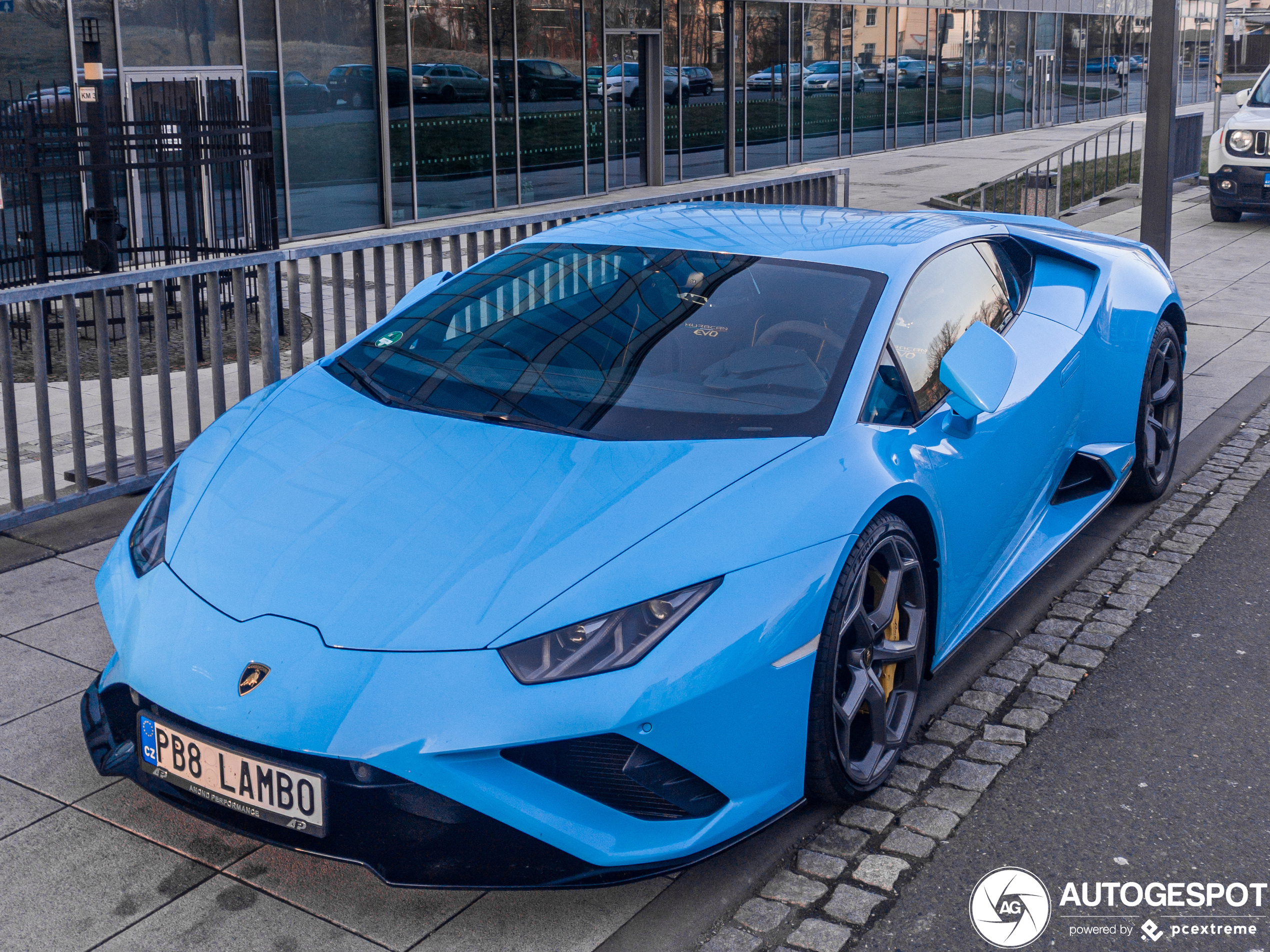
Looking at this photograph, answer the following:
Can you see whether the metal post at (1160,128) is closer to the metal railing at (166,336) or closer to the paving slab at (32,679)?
the metal railing at (166,336)


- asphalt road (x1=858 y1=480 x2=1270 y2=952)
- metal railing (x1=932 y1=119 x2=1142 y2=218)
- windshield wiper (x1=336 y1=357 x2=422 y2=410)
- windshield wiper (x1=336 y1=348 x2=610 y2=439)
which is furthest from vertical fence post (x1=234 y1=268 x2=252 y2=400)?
metal railing (x1=932 y1=119 x2=1142 y2=218)

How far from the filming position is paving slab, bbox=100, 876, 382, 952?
111 inches

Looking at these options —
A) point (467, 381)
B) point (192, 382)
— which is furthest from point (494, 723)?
point (192, 382)

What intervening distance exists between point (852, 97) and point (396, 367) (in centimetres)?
2482

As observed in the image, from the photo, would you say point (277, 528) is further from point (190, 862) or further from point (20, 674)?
point (20, 674)

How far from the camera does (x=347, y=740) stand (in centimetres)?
266

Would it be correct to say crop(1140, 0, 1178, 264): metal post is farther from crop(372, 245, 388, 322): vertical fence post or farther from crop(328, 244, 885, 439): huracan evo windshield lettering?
crop(328, 244, 885, 439): huracan evo windshield lettering

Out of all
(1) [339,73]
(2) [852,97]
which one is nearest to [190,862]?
(1) [339,73]

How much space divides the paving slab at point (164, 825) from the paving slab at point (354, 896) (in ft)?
0.21

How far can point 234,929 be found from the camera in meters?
2.88

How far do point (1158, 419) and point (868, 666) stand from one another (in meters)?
3.24

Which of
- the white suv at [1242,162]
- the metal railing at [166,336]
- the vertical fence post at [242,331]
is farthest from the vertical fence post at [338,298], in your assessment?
the white suv at [1242,162]

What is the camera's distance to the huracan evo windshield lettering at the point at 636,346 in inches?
140

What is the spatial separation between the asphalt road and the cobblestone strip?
5cm
